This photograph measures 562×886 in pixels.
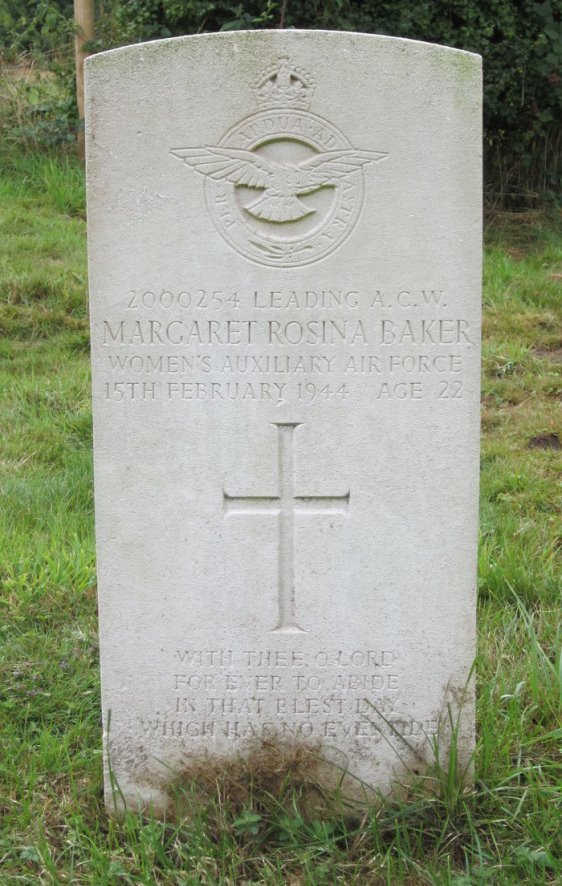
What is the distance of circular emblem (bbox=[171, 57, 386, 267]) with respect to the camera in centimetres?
249

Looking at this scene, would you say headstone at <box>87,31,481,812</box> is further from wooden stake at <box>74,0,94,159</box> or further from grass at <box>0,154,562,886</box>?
wooden stake at <box>74,0,94,159</box>

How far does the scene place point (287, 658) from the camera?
2.74 metres

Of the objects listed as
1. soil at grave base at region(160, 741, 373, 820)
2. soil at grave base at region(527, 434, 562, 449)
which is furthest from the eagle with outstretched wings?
soil at grave base at region(527, 434, 562, 449)

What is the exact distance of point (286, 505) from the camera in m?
2.69

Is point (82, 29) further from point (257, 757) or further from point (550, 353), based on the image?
point (257, 757)

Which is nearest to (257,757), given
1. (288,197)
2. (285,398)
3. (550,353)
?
(285,398)

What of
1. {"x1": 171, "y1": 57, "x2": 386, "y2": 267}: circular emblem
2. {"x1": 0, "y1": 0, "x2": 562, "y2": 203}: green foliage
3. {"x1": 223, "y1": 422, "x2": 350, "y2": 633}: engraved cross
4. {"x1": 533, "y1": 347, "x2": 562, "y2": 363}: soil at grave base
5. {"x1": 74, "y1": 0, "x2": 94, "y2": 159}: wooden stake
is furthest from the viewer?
{"x1": 74, "y1": 0, "x2": 94, "y2": 159}: wooden stake

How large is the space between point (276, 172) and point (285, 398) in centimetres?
56

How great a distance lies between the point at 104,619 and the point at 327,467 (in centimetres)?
71

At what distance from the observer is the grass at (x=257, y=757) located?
2520 millimetres

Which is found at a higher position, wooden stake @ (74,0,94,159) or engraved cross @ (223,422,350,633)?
wooden stake @ (74,0,94,159)

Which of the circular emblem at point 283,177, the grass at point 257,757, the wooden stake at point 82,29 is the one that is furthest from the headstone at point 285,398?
the wooden stake at point 82,29

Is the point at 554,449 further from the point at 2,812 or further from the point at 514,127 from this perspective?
the point at 514,127

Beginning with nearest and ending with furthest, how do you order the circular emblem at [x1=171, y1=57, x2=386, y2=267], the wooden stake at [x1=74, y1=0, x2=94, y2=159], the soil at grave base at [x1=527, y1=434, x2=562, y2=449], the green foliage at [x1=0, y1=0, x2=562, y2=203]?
1. the circular emblem at [x1=171, y1=57, x2=386, y2=267]
2. the soil at grave base at [x1=527, y1=434, x2=562, y2=449]
3. the green foliage at [x1=0, y1=0, x2=562, y2=203]
4. the wooden stake at [x1=74, y1=0, x2=94, y2=159]
